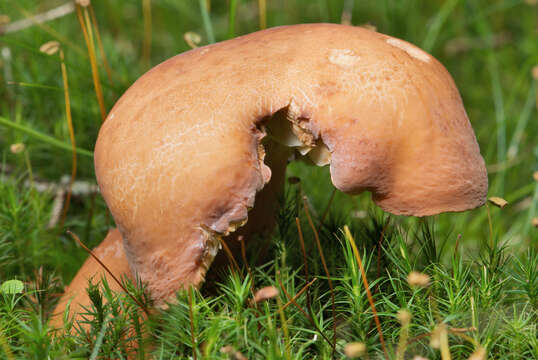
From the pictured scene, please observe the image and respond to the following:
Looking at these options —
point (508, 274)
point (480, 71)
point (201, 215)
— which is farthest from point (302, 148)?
point (480, 71)

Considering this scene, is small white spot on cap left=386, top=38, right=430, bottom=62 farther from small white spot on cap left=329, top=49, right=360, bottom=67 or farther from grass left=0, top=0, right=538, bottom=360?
grass left=0, top=0, right=538, bottom=360

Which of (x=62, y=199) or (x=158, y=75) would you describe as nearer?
(x=158, y=75)

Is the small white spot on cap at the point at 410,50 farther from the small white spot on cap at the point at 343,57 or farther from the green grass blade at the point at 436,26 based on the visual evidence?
the green grass blade at the point at 436,26

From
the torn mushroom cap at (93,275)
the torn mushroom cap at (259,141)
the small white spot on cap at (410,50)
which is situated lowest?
the torn mushroom cap at (93,275)

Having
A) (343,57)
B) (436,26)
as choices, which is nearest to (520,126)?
(436,26)

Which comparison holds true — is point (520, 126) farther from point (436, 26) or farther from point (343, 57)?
point (343, 57)

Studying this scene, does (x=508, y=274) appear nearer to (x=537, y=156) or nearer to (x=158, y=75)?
(x=158, y=75)

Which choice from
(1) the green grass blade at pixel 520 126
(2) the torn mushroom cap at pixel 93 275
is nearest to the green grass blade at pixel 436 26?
(1) the green grass blade at pixel 520 126
